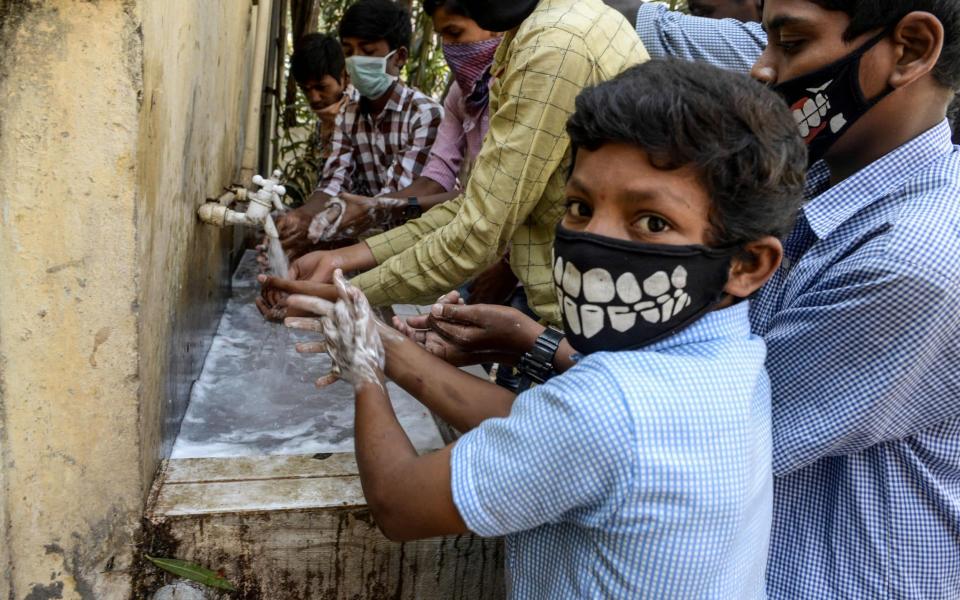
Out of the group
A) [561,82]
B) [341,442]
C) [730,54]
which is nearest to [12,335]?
[341,442]

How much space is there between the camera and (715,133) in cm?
116

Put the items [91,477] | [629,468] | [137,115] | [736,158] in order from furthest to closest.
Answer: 1. [91,477]
2. [137,115]
3. [736,158]
4. [629,468]

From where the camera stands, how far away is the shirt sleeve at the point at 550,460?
1.06m

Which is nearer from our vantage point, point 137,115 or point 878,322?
point 878,322

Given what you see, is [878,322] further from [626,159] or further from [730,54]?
[730,54]

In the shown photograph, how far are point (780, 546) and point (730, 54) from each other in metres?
1.67

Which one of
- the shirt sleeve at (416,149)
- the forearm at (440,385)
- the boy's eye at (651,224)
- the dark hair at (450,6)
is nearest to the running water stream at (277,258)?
the dark hair at (450,6)

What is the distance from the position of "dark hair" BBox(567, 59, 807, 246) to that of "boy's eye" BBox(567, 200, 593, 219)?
0.09 m

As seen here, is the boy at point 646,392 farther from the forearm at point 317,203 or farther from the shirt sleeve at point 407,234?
the forearm at point 317,203

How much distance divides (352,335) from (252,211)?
3.80ft

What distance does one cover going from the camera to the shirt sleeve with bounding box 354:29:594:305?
194cm

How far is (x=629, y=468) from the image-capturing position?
1.05 m

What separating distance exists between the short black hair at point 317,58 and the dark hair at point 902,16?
4.33 meters

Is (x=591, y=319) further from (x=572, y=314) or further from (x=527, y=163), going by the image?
(x=527, y=163)
